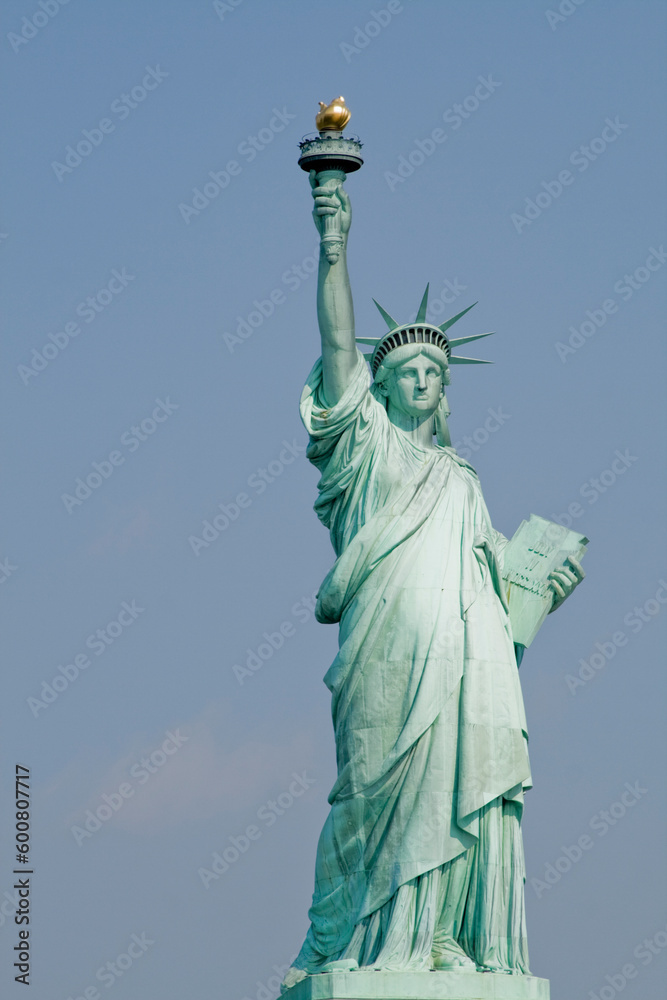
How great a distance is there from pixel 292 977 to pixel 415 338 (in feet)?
21.6

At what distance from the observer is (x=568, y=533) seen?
2120 cm

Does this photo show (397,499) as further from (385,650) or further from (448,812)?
(448,812)

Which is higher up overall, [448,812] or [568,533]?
[568,533]

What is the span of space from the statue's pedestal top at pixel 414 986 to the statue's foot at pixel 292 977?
1.76 feet

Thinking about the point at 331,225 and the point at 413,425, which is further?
the point at 413,425

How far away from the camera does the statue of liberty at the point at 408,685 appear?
19203 mm

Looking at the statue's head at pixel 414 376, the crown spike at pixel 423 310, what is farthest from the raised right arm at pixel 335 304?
Result: the crown spike at pixel 423 310

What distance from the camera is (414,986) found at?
1842 cm

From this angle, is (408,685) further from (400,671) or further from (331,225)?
(331,225)

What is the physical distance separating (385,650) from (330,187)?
4.68 m

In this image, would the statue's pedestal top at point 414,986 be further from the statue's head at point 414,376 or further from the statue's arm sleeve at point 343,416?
the statue's head at point 414,376

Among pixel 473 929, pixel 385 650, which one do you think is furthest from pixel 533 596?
pixel 473 929

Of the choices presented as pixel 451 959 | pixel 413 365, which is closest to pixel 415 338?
pixel 413 365

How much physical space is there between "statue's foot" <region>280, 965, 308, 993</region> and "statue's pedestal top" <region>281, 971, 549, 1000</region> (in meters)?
0.54
